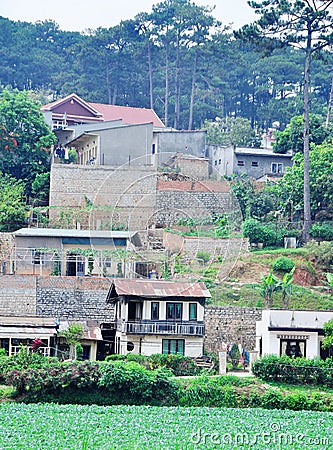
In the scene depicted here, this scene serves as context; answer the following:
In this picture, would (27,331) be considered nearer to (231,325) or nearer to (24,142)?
(231,325)

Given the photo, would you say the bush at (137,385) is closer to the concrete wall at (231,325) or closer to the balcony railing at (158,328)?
the balcony railing at (158,328)

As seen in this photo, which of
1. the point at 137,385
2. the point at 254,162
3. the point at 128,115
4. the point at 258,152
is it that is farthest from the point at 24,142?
the point at 137,385

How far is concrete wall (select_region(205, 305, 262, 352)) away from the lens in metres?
31.3

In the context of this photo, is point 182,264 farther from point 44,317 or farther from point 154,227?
point 44,317

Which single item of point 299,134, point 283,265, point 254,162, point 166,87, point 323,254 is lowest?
point 283,265

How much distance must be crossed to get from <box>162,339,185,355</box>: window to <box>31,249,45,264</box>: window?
6.71 m

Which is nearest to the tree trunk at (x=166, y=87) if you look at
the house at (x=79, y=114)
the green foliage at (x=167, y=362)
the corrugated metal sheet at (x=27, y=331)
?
the house at (x=79, y=114)

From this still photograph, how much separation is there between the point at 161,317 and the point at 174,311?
46cm

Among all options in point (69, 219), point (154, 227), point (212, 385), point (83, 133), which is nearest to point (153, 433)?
point (212, 385)

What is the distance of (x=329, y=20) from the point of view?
39.8m

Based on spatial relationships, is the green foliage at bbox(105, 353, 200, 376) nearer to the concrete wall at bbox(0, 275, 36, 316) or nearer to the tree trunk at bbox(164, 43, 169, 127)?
the concrete wall at bbox(0, 275, 36, 316)

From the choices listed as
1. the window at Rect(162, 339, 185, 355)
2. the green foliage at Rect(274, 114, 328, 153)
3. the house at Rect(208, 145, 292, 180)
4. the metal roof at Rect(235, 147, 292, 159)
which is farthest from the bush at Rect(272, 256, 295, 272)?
the metal roof at Rect(235, 147, 292, 159)

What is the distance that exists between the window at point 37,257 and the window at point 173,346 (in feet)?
22.0

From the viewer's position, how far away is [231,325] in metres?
31.4
